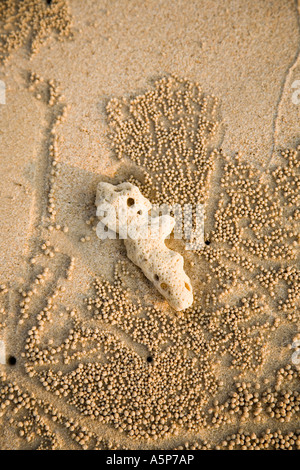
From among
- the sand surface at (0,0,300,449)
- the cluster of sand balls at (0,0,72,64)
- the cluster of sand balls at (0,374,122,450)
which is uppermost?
the cluster of sand balls at (0,0,72,64)

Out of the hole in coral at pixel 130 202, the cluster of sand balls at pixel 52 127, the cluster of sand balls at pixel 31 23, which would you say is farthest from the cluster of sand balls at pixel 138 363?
the cluster of sand balls at pixel 31 23

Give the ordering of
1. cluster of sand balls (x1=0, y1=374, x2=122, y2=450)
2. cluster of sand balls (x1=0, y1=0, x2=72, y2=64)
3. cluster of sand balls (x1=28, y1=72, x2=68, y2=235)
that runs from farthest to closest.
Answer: cluster of sand balls (x1=0, y1=0, x2=72, y2=64) → cluster of sand balls (x1=28, y1=72, x2=68, y2=235) → cluster of sand balls (x1=0, y1=374, x2=122, y2=450)

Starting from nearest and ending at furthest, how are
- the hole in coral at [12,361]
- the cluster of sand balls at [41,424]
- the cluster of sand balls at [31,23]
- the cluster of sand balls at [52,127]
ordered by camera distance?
the cluster of sand balls at [41,424]
the hole in coral at [12,361]
the cluster of sand balls at [52,127]
the cluster of sand balls at [31,23]

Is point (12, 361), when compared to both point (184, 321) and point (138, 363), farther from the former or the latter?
point (184, 321)

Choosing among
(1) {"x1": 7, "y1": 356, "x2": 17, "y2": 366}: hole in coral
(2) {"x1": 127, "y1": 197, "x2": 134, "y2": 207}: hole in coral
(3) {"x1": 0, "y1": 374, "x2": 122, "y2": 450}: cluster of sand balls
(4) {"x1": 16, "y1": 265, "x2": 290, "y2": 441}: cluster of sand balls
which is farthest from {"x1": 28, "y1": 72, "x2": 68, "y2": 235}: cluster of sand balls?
(3) {"x1": 0, "y1": 374, "x2": 122, "y2": 450}: cluster of sand balls

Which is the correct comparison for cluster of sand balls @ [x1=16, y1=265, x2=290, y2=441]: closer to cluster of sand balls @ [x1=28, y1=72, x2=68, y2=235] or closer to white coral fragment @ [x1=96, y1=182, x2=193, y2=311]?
white coral fragment @ [x1=96, y1=182, x2=193, y2=311]

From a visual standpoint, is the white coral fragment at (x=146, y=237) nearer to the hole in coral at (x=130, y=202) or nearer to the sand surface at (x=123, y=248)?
the hole in coral at (x=130, y=202)

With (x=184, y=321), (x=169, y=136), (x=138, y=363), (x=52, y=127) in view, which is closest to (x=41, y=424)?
(x=138, y=363)
